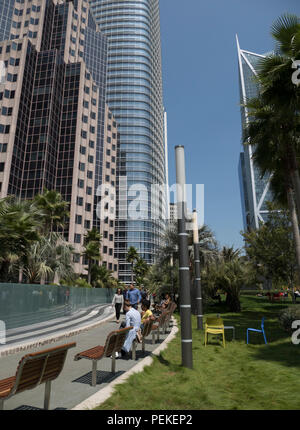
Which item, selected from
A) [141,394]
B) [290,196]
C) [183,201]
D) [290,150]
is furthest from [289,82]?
[141,394]

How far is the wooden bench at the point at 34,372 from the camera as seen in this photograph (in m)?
3.31

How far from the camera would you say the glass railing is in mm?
10258

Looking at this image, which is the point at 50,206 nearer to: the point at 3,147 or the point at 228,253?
the point at 228,253

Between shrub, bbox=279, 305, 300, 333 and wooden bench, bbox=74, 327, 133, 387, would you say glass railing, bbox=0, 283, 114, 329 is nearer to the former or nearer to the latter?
wooden bench, bbox=74, 327, 133, 387

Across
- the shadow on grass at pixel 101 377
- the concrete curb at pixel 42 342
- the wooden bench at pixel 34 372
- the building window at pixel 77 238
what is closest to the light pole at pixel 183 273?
the shadow on grass at pixel 101 377

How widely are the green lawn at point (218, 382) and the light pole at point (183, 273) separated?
1.30 ft

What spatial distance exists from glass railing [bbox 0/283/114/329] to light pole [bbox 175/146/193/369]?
6.53 meters

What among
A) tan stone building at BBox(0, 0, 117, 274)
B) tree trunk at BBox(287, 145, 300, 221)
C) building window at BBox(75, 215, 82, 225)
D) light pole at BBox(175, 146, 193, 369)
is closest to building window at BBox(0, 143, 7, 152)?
tan stone building at BBox(0, 0, 117, 274)

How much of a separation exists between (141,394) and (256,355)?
4607mm

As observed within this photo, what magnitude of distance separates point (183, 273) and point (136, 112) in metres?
103

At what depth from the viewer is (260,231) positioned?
2705 cm

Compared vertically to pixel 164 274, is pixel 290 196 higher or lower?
higher

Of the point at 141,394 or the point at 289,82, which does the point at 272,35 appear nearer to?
the point at 289,82

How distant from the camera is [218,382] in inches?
215
